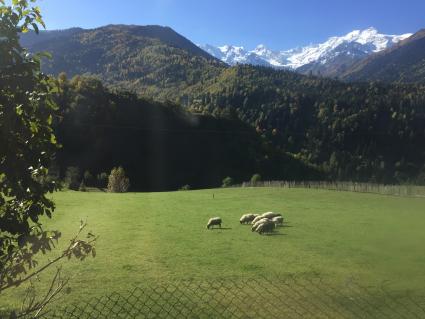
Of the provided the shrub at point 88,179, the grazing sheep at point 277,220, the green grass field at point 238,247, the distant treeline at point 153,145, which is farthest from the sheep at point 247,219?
the distant treeline at point 153,145

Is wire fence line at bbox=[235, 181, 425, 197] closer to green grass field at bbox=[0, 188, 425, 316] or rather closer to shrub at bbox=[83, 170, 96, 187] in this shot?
green grass field at bbox=[0, 188, 425, 316]

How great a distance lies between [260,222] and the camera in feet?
102

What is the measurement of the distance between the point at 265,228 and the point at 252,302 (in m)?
15.0

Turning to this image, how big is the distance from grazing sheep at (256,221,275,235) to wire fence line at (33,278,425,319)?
39.6 feet

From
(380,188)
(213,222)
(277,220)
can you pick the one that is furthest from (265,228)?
(380,188)

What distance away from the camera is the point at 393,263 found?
2150 centimetres

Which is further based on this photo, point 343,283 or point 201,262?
point 201,262

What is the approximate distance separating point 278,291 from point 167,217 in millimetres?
22186

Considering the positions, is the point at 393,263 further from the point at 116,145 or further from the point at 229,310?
the point at 116,145

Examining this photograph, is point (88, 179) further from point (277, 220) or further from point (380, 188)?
point (277, 220)

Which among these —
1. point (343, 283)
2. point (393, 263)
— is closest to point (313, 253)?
point (393, 263)

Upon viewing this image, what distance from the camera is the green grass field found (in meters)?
18.8

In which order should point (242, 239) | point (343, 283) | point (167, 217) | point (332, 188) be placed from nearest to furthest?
1. point (343, 283)
2. point (242, 239)
3. point (167, 217)
4. point (332, 188)

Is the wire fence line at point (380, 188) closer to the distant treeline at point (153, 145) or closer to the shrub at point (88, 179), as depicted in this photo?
the shrub at point (88, 179)
